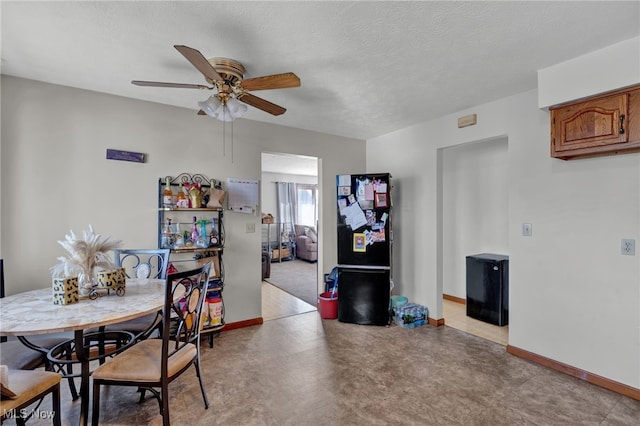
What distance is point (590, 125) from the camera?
7.16 ft

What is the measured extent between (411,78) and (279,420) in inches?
110

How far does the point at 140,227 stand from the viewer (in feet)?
9.86

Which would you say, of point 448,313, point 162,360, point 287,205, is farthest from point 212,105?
point 287,205

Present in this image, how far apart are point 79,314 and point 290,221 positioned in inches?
293

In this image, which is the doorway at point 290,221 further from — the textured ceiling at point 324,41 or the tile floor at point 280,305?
the textured ceiling at point 324,41

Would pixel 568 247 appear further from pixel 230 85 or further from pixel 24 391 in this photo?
pixel 24 391

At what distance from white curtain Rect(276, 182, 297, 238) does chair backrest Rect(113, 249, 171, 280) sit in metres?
5.79

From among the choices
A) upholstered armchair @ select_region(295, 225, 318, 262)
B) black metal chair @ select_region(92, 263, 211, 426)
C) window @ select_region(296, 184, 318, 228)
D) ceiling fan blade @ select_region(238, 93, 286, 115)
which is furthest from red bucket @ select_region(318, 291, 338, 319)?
window @ select_region(296, 184, 318, 228)

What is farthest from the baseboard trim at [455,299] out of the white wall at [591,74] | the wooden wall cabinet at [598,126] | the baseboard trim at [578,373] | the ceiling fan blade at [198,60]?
the ceiling fan blade at [198,60]

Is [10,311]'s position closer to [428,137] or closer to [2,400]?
[2,400]

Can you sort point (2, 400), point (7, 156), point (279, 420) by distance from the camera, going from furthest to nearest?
point (7, 156), point (279, 420), point (2, 400)

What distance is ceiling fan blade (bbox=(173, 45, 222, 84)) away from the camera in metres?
1.54

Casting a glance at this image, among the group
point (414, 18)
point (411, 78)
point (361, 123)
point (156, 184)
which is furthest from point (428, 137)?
point (156, 184)

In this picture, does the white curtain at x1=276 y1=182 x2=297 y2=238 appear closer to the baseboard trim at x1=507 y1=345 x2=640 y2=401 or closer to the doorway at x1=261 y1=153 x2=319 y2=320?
the doorway at x1=261 y1=153 x2=319 y2=320
